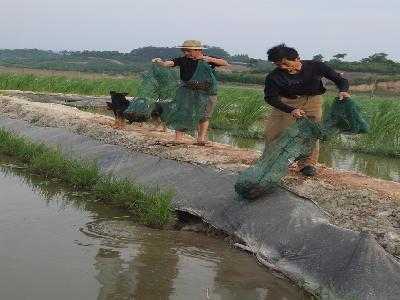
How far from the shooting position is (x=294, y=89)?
5203 millimetres

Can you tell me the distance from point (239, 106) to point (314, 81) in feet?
28.6

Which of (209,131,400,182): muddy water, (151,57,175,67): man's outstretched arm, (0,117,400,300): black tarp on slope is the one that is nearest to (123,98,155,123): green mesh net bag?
(151,57,175,67): man's outstretched arm

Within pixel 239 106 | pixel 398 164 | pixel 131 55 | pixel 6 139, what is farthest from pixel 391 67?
pixel 131 55

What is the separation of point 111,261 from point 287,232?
1363mm

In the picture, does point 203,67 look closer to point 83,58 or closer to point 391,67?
point 391,67

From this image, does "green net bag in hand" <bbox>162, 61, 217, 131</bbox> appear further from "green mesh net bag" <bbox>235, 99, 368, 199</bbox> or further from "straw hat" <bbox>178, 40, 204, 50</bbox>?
"green mesh net bag" <bbox>235, 99, 368, 199</bbox>

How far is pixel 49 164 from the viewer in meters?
6.88

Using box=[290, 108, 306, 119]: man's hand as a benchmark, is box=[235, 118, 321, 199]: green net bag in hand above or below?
below

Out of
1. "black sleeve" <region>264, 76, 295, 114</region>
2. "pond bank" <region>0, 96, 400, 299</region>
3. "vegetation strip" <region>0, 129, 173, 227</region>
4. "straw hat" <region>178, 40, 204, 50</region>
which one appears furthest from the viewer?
"straw hat" <region>178, 40, 204, 50</region>

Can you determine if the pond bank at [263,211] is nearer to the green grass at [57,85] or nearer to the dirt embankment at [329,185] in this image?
the dirt embankment at [329,185]

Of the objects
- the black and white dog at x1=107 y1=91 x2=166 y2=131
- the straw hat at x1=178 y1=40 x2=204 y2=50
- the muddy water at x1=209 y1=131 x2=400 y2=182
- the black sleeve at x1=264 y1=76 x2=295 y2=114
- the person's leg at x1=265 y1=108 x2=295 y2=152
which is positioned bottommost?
the muddy water at x1=209 y1=131 x2=400 y2=182

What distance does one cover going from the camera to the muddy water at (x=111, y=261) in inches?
142

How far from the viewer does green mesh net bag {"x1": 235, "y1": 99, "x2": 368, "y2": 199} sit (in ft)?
16.1

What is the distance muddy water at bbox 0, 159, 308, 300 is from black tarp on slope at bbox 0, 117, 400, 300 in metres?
0.17
